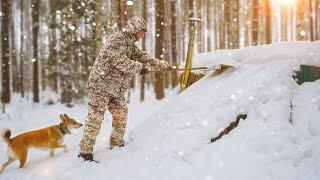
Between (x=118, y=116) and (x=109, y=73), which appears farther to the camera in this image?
(x=118, y=116)

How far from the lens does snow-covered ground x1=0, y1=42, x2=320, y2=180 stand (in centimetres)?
493

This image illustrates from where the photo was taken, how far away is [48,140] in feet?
24.1

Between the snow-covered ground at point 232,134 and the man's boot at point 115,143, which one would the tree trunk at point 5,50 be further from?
the man's boot at point 115,143

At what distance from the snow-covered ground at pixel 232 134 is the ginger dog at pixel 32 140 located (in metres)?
0.25

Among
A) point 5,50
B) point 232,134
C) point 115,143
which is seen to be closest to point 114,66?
point 115,143

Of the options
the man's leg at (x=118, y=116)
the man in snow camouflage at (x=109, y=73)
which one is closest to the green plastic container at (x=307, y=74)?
the man in snow camouflage at (x=109, y=73)

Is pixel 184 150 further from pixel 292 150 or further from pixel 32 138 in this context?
pixel 32 138

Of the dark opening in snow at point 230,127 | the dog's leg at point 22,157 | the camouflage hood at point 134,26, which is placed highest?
the camouflage hood at point 134,26

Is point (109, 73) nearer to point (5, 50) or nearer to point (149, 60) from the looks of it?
point (149, 60)

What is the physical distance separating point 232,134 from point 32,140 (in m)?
3.77

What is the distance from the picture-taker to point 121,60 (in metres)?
6.36

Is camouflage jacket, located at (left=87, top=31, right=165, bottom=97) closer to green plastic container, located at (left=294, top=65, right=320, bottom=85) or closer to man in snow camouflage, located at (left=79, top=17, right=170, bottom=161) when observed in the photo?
man in snow camouflage, located at (left=79, top=17, right=170, bottom=161)

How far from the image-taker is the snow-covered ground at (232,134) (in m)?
4.93

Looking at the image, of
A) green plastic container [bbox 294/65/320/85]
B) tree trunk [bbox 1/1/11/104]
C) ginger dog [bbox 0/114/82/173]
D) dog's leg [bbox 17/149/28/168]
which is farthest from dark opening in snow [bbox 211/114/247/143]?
tree trunk [bbox 1/1/11/104]
